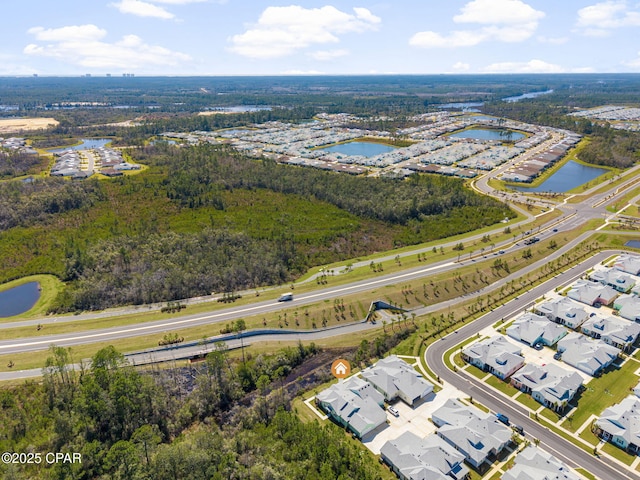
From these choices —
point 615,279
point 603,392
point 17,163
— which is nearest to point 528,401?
point 603,392

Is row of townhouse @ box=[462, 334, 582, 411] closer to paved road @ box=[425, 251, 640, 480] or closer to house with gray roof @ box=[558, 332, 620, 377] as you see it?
paved road @ box=[425, 251, 640, 480]

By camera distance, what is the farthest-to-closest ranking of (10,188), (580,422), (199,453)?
(10,188) → (580,422) → (199,453)

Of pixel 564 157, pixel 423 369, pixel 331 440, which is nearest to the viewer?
pixel 331 440

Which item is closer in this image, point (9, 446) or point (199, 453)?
point (199, 453)

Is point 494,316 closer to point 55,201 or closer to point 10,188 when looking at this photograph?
point 55,201

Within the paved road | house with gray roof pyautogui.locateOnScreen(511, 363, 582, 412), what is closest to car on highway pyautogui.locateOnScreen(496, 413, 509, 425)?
the paved road

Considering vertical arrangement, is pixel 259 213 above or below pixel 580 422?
above

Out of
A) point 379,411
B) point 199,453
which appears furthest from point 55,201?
point 379,411

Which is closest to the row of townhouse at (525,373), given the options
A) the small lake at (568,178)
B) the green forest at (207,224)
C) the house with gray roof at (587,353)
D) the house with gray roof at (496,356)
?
the house with gray roof at (496,356)

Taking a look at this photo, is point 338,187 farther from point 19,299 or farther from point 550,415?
point 550,415
